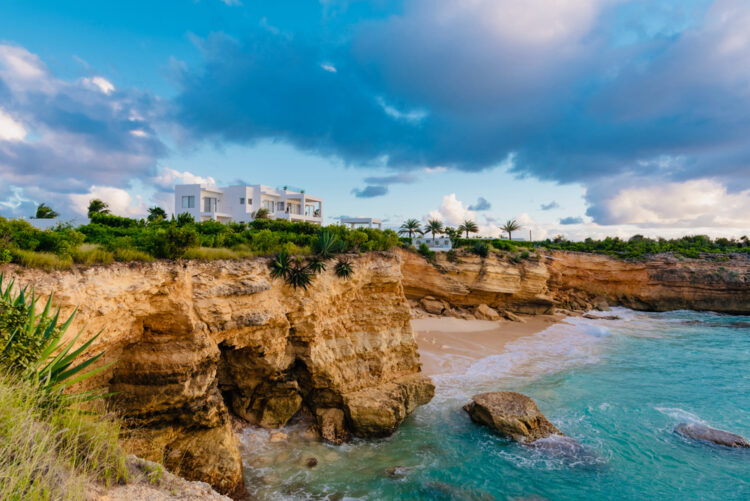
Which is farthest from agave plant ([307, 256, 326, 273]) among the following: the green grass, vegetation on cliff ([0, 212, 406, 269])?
the green grass

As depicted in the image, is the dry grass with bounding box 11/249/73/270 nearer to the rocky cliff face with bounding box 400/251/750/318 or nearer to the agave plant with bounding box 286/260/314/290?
the agave plant with bounding box 286/260/314/290

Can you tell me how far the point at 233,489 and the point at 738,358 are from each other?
30.1m

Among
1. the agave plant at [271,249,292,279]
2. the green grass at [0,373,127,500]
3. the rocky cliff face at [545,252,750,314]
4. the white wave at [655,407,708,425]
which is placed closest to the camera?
the green grass at [0,373,127,500]

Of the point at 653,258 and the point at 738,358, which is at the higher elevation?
the point at 653,258

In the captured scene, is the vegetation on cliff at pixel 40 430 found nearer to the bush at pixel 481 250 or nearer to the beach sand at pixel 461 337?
the beach sand at pixel 461 337

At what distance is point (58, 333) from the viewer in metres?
6.45

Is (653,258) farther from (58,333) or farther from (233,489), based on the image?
(58,333)

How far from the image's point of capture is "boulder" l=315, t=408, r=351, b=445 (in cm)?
1210

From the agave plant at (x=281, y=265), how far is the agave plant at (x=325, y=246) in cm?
141

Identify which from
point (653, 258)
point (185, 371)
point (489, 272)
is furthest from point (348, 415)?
point (653, 258)

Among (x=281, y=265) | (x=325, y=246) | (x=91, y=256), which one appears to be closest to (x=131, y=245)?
(x=91, y=256)

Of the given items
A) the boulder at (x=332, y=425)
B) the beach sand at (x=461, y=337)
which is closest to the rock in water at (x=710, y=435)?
the beach sand at (x=461, y=337)

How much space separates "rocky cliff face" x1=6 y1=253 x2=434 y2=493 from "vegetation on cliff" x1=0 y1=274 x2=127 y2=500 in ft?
6.86

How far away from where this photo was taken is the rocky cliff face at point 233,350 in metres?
8.77
